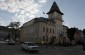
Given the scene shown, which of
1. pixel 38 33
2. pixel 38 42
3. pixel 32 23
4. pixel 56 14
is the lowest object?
pixel 38 42

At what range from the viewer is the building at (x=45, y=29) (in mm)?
53362

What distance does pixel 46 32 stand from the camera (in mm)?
55062

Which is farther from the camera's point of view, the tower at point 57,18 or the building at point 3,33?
the building at point 3,33

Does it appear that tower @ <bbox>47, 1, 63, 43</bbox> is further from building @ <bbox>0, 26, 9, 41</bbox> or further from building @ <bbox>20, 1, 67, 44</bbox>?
building @ <bbox>0, 26, 9, 41</bbox>

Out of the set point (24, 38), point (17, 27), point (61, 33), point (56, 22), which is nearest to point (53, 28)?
point (56, 22)

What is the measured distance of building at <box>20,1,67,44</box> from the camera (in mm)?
53362

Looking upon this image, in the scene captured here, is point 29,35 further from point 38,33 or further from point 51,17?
point 51,17

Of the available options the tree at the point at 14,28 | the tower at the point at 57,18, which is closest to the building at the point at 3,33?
the tree at the point at 14,28

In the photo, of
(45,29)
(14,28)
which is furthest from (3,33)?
(45,29)

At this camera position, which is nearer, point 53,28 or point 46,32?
point 46,32

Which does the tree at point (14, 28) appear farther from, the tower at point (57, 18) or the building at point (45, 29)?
the tower at point (57, 18)

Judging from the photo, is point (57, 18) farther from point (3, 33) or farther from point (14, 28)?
point (3, 33)

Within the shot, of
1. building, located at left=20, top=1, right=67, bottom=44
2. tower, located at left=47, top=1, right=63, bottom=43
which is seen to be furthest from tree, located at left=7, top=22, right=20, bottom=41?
tower, located at left=47, top=1, right=63, bottom=43

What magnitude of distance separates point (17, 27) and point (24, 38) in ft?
61.6
